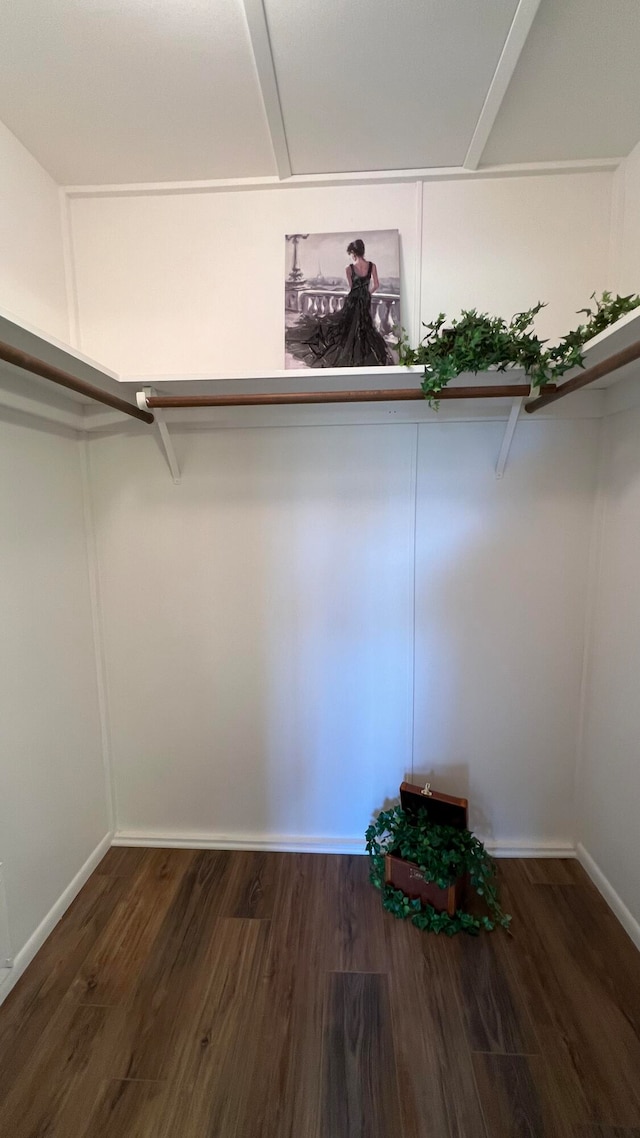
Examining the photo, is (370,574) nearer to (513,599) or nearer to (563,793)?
(513,599)

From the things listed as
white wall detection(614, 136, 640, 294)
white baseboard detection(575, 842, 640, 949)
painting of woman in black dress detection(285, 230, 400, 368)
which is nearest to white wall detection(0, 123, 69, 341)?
painting of woman in black dress detection(285, 230, 400, 368)

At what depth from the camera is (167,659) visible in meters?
1.87

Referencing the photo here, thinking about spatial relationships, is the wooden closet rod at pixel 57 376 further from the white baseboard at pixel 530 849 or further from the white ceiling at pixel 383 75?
the white baseboard at pixel 530 849

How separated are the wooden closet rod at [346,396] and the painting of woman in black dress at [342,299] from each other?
0.22 m

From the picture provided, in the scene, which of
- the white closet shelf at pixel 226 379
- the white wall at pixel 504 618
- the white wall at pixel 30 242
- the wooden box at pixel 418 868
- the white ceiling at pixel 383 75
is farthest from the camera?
the white wall at pixel 504 618

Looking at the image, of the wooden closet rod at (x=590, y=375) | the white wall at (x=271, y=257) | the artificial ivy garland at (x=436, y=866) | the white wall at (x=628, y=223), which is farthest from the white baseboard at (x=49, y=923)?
the white wall at (x=628, y=223)

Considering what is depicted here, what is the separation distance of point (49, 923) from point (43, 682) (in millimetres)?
800

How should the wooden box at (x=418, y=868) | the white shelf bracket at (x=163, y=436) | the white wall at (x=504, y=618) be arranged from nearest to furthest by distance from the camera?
the white shelf bracket at (x=163, y=436) → the wooden box at (x=418, y=868) → the white wall at (x=504, y=618)

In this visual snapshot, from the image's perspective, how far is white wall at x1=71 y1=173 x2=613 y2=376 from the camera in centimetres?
155

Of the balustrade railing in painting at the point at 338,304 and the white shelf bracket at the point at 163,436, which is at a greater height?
the balustrade railing in painting at the point at 338,304

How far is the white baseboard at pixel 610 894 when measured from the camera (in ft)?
4.94

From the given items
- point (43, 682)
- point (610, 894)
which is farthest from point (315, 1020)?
point (43, 682)

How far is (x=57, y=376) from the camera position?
120cm

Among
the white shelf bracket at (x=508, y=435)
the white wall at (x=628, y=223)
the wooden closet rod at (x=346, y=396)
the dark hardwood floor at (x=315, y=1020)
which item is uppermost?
the white wall at (x=628, y=223)
